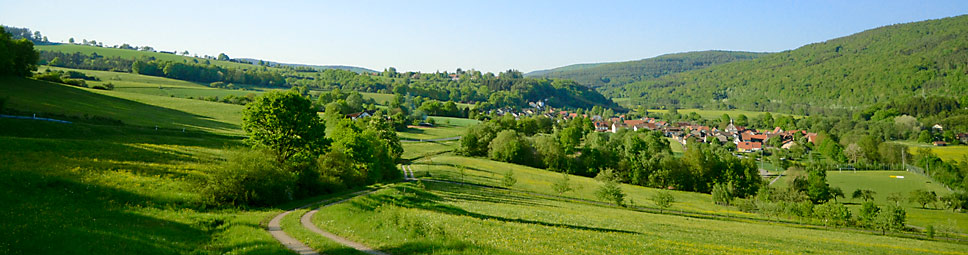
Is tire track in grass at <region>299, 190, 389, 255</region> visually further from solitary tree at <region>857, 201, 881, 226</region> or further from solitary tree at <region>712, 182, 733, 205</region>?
solitary tree at <region>712, 182, 733, 205</region>

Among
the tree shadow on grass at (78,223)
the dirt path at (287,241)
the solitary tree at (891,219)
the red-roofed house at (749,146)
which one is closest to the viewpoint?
the tree shadow on grass at (78,223)

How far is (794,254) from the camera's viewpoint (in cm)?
2262

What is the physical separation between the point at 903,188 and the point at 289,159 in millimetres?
111737

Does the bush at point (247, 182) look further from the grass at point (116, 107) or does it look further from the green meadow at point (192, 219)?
the grass at point (116, 107)

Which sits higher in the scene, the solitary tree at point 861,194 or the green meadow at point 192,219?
the green meadow at point 192,219

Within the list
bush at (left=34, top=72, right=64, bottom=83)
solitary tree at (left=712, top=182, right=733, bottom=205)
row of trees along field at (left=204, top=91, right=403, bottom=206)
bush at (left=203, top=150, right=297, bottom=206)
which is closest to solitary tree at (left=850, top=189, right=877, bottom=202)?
solitary tree at (left=712, top=182, right=733, bottom=205)

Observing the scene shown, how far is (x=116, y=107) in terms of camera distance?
76125mm

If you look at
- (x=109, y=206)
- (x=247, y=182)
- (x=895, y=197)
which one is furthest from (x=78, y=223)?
(x=895, y=197)

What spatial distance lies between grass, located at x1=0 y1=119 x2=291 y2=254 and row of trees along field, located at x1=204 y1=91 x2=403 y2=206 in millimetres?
2197

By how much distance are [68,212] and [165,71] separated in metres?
176

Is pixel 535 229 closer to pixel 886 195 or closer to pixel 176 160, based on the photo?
pixel 176 160

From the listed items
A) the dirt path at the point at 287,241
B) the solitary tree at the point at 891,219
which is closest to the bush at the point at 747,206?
the solitary tree at the point at 891,219

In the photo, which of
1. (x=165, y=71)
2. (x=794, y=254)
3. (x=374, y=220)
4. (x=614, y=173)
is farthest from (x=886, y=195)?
(x=165, y=71)

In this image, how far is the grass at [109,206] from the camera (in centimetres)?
1617
